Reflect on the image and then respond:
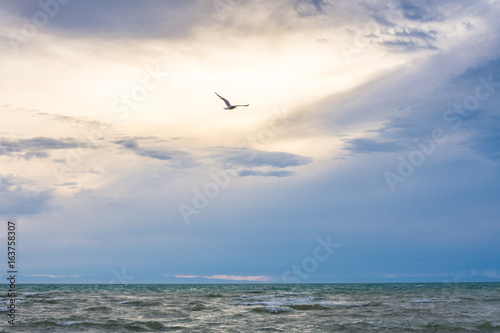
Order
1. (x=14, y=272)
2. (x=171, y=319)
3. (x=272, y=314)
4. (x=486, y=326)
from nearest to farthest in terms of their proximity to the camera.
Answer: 1. (x=14, y=272)
2. (x=486, y=326)
3. (x=171, y=319)
4. (x=272, y=314)

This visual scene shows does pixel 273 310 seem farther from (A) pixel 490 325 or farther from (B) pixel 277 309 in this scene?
(A) pixel 490 325

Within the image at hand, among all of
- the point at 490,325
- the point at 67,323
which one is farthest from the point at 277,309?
the point at 67,323

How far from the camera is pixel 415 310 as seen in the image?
3503 cm

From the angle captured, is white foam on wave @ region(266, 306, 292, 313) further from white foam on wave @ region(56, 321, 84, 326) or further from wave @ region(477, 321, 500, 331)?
wave @ region(477, 321, 500, 331)

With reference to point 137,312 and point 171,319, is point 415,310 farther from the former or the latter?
point 137,312

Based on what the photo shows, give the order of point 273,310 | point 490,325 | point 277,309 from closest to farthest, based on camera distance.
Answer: point 490,325
point 273,310
point 277,309

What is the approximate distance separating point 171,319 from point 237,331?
787 cm

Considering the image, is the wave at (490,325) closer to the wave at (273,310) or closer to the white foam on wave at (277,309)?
the wave at (273,310)

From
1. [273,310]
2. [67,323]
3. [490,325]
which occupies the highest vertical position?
[67,323]

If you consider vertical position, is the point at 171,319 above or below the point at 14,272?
below

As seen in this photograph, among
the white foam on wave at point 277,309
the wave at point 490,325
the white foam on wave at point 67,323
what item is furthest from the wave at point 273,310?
the wave at point 490,325

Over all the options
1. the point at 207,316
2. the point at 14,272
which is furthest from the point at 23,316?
the point at 207,316

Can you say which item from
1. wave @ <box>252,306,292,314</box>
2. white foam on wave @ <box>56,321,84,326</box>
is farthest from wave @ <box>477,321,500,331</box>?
white foam on wave @ <box>56,321,84,326</box>

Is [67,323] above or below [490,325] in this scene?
above
